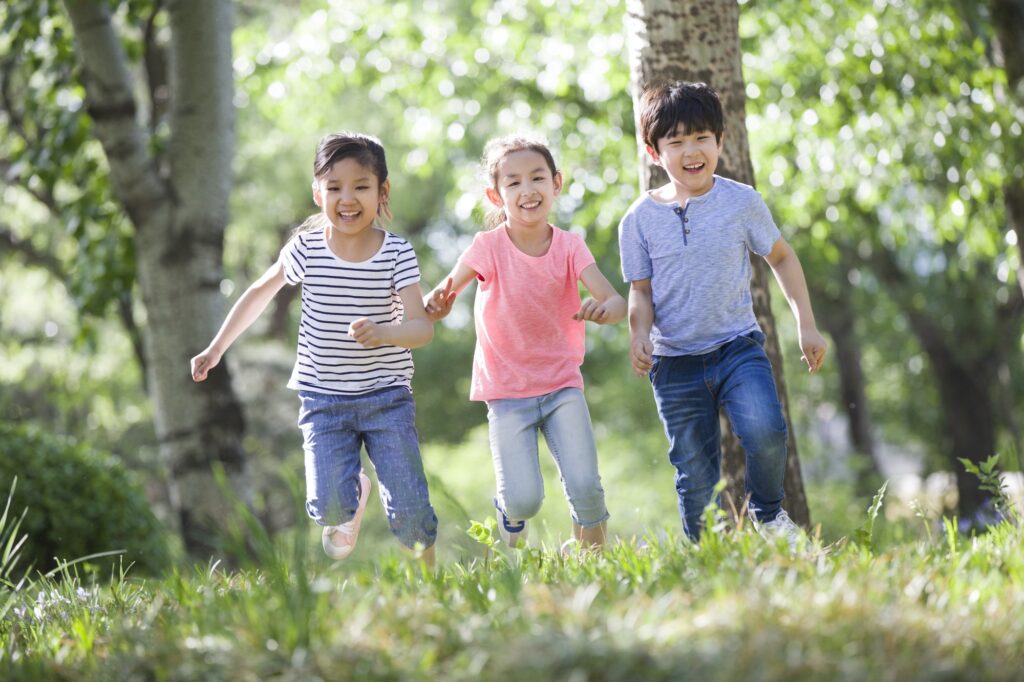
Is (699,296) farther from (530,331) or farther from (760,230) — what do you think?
(530,331)

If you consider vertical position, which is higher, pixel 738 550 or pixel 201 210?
pixel 201 210

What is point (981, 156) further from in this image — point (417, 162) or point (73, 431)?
point (73, 431)

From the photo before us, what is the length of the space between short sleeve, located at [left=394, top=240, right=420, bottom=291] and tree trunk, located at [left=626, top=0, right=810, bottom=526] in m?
1.10

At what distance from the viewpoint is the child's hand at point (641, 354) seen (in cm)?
389

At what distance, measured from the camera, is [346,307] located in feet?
13.8

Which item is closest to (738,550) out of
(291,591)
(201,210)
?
(291,591)

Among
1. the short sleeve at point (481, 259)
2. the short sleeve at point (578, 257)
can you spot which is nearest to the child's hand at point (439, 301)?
the short sleeve at point (481, 259)

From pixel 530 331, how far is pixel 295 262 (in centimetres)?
87

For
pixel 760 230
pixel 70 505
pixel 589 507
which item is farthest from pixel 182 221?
pixel 760 230

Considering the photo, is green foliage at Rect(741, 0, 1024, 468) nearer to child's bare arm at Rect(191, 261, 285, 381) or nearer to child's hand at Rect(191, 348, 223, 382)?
child's bare arm at Rect(191, 261, 285, 381)

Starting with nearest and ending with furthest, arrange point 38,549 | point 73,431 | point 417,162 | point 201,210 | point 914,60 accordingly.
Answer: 1. point 201,210
2. point 38,549
3. point 914,60
4. point 417,162
5. point 73,431

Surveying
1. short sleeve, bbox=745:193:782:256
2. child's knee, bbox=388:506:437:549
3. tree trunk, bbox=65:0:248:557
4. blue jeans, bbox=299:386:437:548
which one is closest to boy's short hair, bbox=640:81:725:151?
short sleeve, bbox=745:193:782:256

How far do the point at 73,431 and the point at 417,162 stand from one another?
8.79 meters

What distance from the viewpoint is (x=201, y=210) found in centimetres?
689
